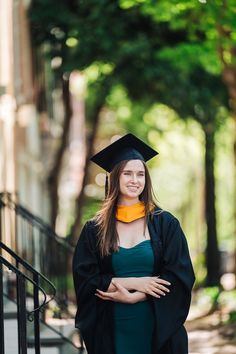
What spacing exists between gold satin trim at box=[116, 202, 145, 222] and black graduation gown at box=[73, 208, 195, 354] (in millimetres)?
83

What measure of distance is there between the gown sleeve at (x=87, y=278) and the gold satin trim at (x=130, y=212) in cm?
19

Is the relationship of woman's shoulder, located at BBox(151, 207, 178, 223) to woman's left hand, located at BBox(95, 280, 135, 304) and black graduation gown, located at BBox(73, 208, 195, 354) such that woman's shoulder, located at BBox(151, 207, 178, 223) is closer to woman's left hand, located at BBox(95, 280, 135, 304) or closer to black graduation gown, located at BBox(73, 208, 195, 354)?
black graduation gown, located at BBox(73, 208, 195, 354)

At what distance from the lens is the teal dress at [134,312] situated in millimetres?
6230

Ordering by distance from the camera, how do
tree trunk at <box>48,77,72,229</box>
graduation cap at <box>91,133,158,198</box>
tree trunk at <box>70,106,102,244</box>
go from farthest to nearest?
tree trunk at <box>70,106,102,244</box> < tree trunk at <box>48,77,72,229</box> < graduation cap at <box>91,133,158,198</box>

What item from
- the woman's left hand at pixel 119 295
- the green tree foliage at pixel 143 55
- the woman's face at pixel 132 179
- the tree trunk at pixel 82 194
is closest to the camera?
the woman's left hand at pixel 119 295

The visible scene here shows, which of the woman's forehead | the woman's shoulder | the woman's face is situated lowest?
the woman's shoulder

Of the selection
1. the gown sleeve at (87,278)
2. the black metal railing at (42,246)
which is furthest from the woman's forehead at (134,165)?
the black metal railing at (42,246)

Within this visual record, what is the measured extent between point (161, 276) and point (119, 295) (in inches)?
11.0

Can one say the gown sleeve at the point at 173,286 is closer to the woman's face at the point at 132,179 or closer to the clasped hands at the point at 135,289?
the clasped hands at the point at 135,289

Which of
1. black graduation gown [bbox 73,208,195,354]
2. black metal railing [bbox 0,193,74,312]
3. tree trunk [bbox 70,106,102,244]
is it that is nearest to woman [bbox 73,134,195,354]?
black graduation gown [bbox 73,208,195,354]

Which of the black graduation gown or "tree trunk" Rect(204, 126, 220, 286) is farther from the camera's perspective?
"tree trunk" Rect(204, 126, 220, 286)

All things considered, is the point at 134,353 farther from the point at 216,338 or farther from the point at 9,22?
the point at 9,22

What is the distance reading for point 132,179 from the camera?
6.32m

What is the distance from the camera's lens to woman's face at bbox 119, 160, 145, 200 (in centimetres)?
631
